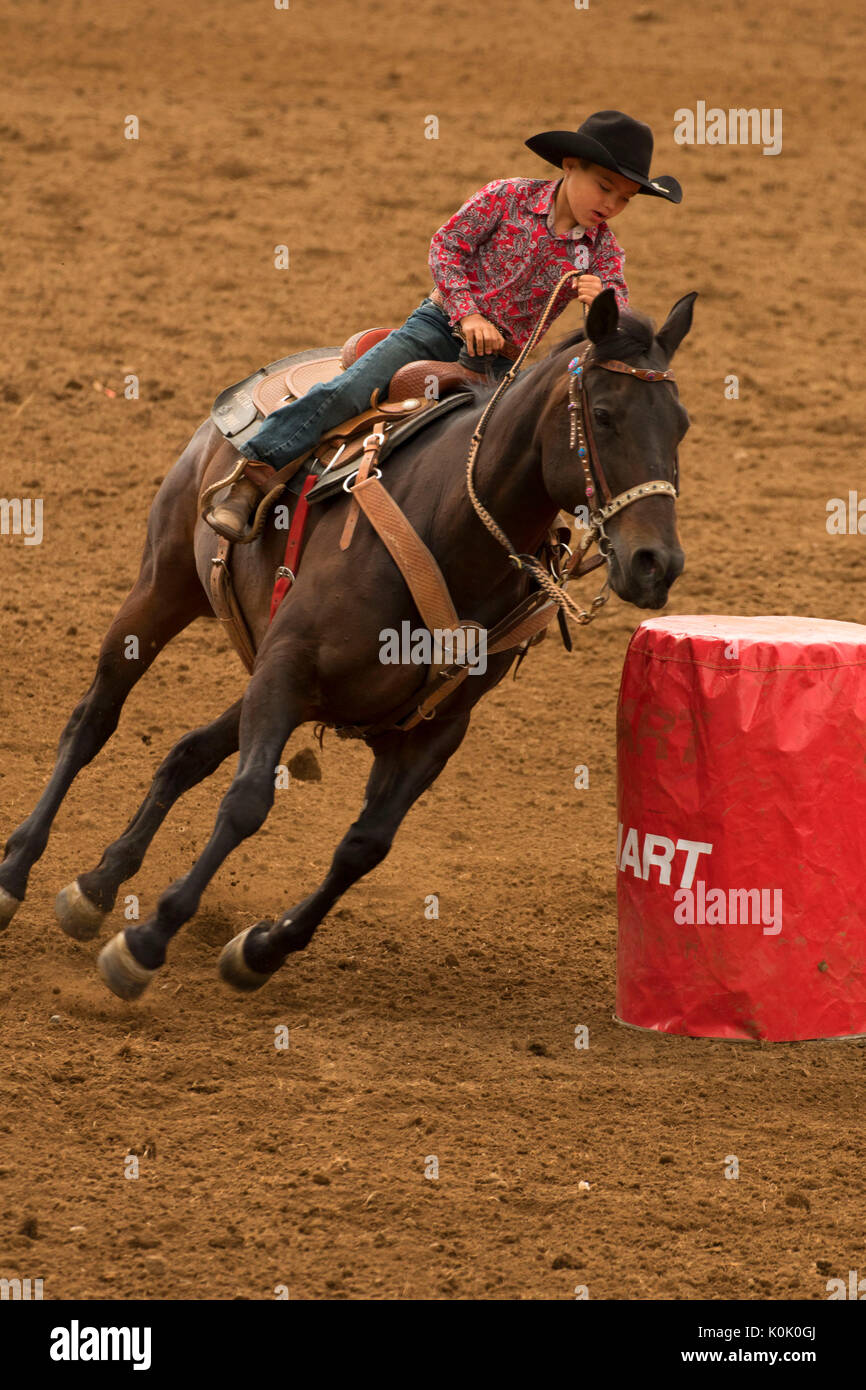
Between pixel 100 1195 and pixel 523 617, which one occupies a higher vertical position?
pixel 523 617

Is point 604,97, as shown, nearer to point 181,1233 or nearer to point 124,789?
point 124,789

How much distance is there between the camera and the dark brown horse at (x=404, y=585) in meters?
4.61

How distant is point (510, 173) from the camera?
50.3 feet

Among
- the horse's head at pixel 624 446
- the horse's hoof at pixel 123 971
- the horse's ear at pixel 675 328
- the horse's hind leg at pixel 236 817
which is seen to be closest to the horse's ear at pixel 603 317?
the horse's head at pixel 624 446

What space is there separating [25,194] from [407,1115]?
11.8 metres

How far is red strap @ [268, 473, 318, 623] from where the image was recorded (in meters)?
5.57

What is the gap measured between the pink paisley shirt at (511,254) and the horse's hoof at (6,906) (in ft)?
8.71

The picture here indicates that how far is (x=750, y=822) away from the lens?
543 cm

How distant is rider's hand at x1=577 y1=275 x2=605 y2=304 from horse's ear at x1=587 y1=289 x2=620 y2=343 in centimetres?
42

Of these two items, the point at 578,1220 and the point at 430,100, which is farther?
the point at 430,100

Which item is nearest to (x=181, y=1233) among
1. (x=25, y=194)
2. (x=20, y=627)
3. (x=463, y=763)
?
(x=463, y=763)

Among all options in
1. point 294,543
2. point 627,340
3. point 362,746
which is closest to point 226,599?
point 294,543

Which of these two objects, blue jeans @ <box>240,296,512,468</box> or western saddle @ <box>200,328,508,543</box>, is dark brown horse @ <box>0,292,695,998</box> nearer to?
western saddle @ <box>200,328,508,543</box>

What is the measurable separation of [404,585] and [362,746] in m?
3.82
